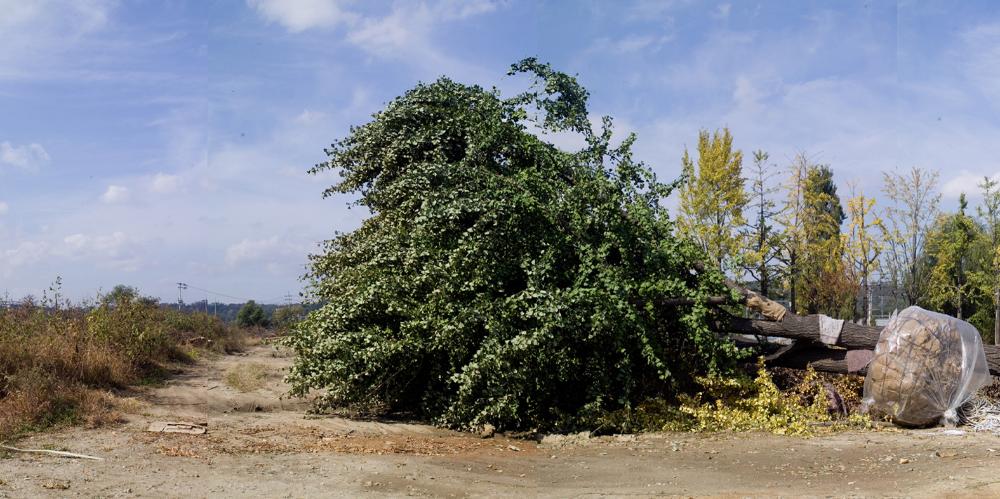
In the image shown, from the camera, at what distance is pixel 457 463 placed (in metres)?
7.93

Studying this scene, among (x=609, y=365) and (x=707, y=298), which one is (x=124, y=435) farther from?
(x=707, y=298)

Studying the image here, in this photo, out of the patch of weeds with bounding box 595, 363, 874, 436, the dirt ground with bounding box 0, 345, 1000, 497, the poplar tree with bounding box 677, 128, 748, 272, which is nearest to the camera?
the dirt ground with bounding box 0, 345, 1000, 497

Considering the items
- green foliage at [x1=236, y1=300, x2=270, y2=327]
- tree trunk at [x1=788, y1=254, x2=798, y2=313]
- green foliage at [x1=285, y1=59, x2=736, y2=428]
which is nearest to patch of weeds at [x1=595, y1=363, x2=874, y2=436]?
green foliage at [x1=285, y1=59, x2=736, y2=428]

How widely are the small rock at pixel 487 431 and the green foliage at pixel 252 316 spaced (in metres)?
23.5

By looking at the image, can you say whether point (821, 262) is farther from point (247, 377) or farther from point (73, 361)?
point (73, 361)

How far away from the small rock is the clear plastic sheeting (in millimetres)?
4866

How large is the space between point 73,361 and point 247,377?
3.45m

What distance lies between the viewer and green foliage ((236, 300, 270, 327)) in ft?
107

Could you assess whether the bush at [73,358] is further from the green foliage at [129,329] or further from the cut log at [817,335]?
the cut log at [817,335]

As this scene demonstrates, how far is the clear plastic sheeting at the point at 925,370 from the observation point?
955cm

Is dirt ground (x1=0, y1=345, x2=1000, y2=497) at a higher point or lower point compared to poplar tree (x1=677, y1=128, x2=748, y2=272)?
lower

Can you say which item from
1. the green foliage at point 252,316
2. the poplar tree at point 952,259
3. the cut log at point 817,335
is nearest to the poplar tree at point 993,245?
the poplar tree at point 952,259

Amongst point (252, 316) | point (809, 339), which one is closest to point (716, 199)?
point (809, 339)

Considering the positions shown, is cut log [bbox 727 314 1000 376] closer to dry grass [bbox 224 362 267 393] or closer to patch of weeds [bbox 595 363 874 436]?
patch of weeds [bbox 595 363 874 436]
